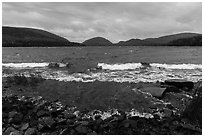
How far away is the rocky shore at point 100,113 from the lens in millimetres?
6684

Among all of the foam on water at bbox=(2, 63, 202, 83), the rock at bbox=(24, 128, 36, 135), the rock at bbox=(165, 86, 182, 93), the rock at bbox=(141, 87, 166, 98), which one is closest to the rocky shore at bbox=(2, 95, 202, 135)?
the rock at bbox=(24, 128, 36, 135)

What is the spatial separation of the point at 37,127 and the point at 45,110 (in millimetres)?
1672

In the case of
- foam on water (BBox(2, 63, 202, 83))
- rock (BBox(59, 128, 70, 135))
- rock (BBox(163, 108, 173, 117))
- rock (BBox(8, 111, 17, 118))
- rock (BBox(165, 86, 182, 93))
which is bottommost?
rock (BBox(59, 128, 70, 135))

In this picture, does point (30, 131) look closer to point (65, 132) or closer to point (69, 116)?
point (65, 132)

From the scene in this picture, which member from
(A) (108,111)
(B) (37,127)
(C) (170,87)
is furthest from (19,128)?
(C) (170,87)

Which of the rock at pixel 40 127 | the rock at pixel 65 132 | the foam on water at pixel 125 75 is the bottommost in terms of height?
the rock at pixel 65 132

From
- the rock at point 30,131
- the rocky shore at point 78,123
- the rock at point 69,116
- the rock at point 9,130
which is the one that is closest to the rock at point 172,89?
the rocky shore at point 78,123

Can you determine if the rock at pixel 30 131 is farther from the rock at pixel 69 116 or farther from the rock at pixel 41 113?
the rock at pixel 69 116

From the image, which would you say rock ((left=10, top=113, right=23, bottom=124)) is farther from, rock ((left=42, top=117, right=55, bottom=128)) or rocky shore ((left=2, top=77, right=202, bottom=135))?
rock ((left=42, top=117, right=55, bottom=128))

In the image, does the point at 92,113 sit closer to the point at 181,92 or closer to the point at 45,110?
the point at 45,110

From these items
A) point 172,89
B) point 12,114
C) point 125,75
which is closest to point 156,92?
point 172,89

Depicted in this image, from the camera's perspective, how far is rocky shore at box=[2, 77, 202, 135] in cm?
668

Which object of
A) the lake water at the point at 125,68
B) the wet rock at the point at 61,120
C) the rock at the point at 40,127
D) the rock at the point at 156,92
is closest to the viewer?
the rock at the point at 40,127

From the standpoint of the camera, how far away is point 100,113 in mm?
8188
